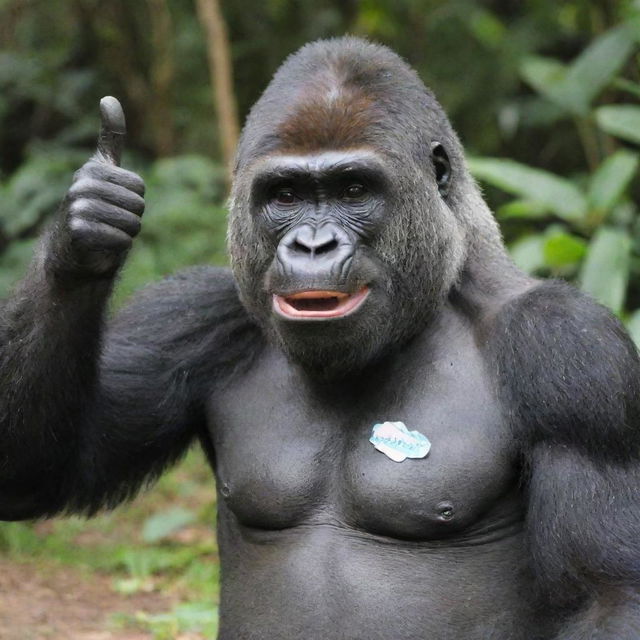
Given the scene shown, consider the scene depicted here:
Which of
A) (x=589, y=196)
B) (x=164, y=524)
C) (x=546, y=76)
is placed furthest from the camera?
(x=546, y=76)

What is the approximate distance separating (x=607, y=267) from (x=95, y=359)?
122 inches

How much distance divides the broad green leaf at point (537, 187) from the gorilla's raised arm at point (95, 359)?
9.02 ft

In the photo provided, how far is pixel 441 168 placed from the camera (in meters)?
3.93

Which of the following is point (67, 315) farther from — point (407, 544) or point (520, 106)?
point (520, 106)

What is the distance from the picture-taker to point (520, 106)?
949cm

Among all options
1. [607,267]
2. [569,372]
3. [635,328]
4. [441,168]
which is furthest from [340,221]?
[607,267]

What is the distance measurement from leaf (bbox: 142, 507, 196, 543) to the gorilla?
2.55 meters

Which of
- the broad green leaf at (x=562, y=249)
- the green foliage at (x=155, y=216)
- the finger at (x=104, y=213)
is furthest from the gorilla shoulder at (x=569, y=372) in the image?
the green foliage at (x=155, y=216)

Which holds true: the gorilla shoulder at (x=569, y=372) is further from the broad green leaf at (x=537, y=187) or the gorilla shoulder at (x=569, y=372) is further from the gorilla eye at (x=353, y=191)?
the broad green leaf at (x=537, y=187)

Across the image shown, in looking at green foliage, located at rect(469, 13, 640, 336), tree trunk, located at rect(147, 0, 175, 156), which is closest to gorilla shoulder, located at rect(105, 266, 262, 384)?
green foliage, located at rect(469, 13, 640, 336)

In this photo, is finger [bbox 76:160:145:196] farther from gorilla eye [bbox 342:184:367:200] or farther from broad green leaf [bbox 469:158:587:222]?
broad green leaf [bbox 469:158:587:222]

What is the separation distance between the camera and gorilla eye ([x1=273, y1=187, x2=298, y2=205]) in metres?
3.71

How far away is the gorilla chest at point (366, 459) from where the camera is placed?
12.0 ft

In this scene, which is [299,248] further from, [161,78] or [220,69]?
[161,78]
